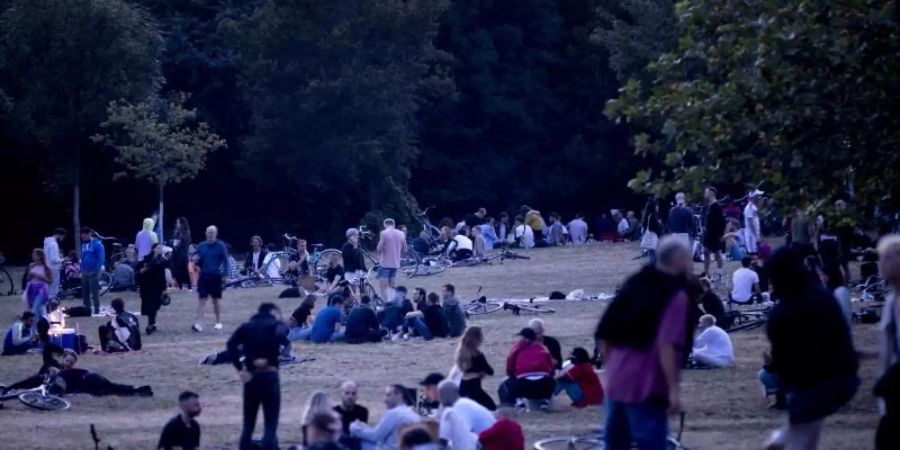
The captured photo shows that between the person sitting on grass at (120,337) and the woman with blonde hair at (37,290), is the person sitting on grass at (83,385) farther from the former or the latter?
the woman with blonde hair at (37,290)

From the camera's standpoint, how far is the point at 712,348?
18.8 m

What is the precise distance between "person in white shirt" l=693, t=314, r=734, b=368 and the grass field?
0.82ft

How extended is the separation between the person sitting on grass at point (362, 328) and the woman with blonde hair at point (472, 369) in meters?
7.15

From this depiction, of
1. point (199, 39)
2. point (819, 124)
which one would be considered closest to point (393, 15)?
point (199, 39)

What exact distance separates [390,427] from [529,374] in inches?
151

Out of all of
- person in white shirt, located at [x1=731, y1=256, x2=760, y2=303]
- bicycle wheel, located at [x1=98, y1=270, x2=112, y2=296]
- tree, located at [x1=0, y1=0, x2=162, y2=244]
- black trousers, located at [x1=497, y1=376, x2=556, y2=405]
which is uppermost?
tree, located at [x1=0, y1=0, x2=162, y2=244]

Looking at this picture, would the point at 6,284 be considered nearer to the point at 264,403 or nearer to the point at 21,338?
the point at 21,338

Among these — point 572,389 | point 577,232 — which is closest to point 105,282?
point 572,389

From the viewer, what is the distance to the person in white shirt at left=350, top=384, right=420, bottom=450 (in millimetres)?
12562

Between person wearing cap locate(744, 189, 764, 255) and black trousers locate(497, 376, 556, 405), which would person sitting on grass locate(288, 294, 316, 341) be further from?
person wearing cap locate(744, 189, 764, 255)

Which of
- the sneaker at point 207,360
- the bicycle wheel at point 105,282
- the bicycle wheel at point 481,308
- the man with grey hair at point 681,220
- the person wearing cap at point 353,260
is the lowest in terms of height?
the sneaker at point 207,360

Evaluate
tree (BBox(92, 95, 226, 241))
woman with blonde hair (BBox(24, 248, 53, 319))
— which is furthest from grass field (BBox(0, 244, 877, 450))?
tree (BBox(92, 95, 226, 241))

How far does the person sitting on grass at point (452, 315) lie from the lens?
23188mm

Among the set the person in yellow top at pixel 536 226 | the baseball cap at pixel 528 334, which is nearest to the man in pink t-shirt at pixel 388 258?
the baseball cap at pixel 528 334
